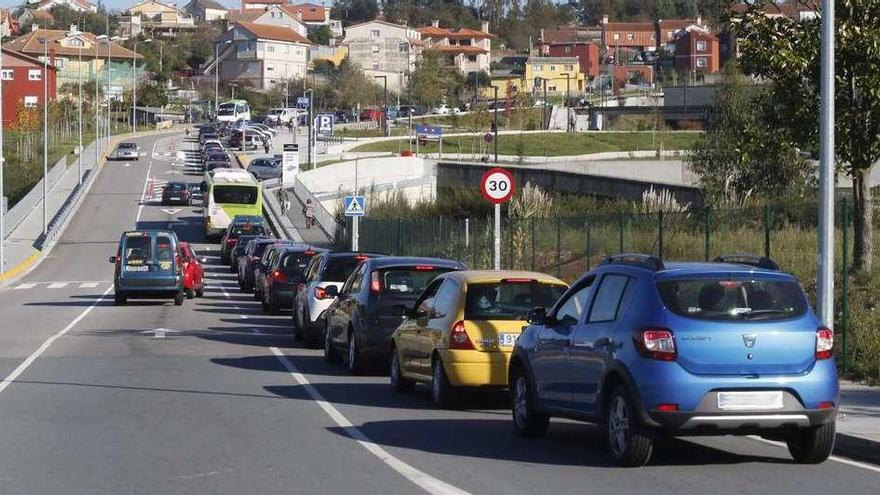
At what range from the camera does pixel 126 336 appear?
27062mm

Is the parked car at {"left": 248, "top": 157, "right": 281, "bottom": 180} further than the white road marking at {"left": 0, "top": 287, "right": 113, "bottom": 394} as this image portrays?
Yes

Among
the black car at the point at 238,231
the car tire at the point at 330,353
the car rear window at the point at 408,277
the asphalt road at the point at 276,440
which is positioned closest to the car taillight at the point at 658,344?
the asphalt road at the point at 276,440

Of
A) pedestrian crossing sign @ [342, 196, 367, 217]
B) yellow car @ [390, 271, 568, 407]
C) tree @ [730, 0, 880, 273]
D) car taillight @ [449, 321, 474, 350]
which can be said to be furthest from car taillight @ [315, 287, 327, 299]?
pedestrian crossing sign @ [342, 196, 367, 217]

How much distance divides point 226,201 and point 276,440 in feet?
180

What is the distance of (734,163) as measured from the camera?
160ft

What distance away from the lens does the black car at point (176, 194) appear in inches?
3214

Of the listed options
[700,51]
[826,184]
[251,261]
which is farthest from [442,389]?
[700,51]

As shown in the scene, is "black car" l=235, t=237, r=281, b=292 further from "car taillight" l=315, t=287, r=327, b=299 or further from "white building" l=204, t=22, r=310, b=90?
"white building" l=204, t=22, r=310, b=90

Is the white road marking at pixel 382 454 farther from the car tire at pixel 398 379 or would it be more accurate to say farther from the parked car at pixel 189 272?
the parked car at pixel 189 272

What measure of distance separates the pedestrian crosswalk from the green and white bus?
53.8ft

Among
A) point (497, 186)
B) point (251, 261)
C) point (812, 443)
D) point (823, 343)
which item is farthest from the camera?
point (251, 261)

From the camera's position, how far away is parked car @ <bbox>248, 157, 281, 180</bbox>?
91.6 metres

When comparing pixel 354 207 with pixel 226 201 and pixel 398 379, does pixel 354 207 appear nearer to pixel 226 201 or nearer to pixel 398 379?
pixel 398 379

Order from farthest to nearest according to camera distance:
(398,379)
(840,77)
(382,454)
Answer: (840,77) → (398,379) → (382,454)
